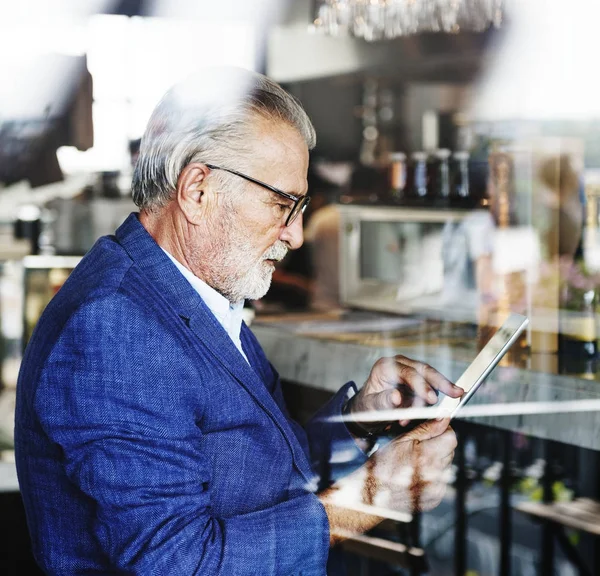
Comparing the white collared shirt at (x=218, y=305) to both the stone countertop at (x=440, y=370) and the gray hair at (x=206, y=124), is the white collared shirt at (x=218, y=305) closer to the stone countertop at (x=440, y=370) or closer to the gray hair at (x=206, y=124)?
the gray hair at (x=206, y=124)

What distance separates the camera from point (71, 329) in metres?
1.20

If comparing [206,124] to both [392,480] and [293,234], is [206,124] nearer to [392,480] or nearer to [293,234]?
[293,234]

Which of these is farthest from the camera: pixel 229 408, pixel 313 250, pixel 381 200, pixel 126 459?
pixel 313 250

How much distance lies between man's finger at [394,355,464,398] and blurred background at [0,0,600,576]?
0.97 feet

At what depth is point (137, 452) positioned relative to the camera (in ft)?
3.75

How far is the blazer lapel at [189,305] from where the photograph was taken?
1.30m

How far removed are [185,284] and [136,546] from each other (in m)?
0.41

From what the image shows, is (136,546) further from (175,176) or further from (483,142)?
(483,142)

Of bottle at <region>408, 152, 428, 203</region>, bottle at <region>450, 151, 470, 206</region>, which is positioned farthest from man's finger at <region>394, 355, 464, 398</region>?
bottle at <region>408, 152, 428, 203</region>

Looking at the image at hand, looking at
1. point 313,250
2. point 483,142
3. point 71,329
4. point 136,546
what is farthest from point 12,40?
point 136,546

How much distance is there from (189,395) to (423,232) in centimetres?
151

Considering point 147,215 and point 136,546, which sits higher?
point 147,215

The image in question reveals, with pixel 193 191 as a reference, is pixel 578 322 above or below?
below

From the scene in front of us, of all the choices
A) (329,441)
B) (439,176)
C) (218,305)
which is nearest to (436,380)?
(329,441)
